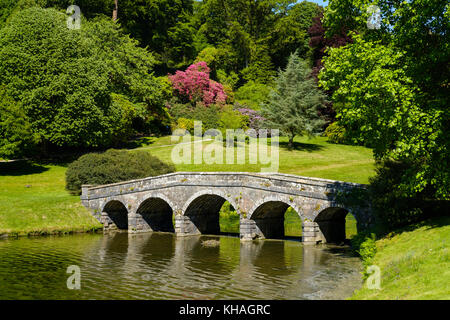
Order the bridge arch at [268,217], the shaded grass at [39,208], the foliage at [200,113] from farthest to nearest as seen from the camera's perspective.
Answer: the foliage at [200,113] < the shaded grass at [39,208] < the bridge arch at [268,217]

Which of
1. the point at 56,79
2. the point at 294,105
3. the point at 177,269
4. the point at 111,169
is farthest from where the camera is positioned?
the point at 294,105

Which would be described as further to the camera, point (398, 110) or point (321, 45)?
point (321, 45)

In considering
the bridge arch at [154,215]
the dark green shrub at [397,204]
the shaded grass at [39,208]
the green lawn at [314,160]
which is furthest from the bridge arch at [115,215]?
the dark green shrub at [397,204]

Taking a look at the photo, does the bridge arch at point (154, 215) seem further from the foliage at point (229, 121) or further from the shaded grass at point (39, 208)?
the foliage at point (229, 121)

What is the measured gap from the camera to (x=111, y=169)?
41.4 meters

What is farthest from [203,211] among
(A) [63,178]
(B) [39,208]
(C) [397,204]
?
(A) [63,178]

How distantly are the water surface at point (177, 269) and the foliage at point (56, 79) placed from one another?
58.6ft

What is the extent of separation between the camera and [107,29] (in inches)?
2323

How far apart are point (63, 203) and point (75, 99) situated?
13.5 meters

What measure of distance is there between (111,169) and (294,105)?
78.3ft

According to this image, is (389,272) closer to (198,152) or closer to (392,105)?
(392,105)

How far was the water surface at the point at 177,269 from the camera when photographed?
19.3 meters

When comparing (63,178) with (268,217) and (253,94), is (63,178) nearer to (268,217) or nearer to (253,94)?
(268,217)

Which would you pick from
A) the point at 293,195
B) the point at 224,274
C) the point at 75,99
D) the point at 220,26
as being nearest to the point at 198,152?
the point at 75,99
